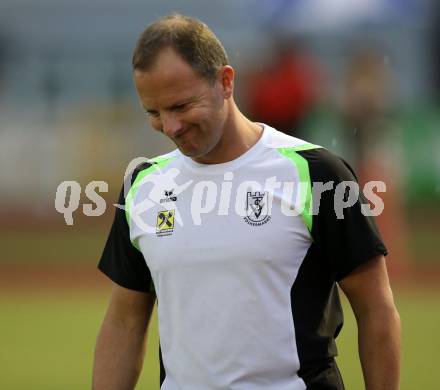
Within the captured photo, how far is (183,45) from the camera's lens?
385 centimetres

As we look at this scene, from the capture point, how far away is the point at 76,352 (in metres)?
10.2

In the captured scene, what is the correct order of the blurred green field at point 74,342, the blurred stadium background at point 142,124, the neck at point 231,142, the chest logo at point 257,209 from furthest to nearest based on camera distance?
the blurred stadium background at point 142,124, the blurred green field at point 74,342, the neck at point 231,142, the chest logo at point 257,209

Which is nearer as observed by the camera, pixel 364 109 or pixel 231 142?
pixel 231 142

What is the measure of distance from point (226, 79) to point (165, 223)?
567 millimetres

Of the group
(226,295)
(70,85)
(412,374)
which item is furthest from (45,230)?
(226,295)

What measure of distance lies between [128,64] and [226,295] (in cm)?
1958

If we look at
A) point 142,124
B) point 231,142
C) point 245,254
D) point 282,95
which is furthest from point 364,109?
point 245,254

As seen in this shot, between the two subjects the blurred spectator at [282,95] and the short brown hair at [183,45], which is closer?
the short brown hair at [183,45]

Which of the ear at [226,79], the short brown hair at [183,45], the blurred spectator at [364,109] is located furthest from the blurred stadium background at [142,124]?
the short brown hair at [183,45]

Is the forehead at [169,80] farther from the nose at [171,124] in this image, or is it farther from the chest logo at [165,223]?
the chest logo at [165,223]

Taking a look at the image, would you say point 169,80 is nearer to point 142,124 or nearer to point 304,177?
point 304,177

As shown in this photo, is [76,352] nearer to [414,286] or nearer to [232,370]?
[414,286]

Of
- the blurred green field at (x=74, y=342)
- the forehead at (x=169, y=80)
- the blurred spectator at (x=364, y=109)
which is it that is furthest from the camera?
the blurred spectator at (x=364, y=109)

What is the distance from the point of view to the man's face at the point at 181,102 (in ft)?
12.6
